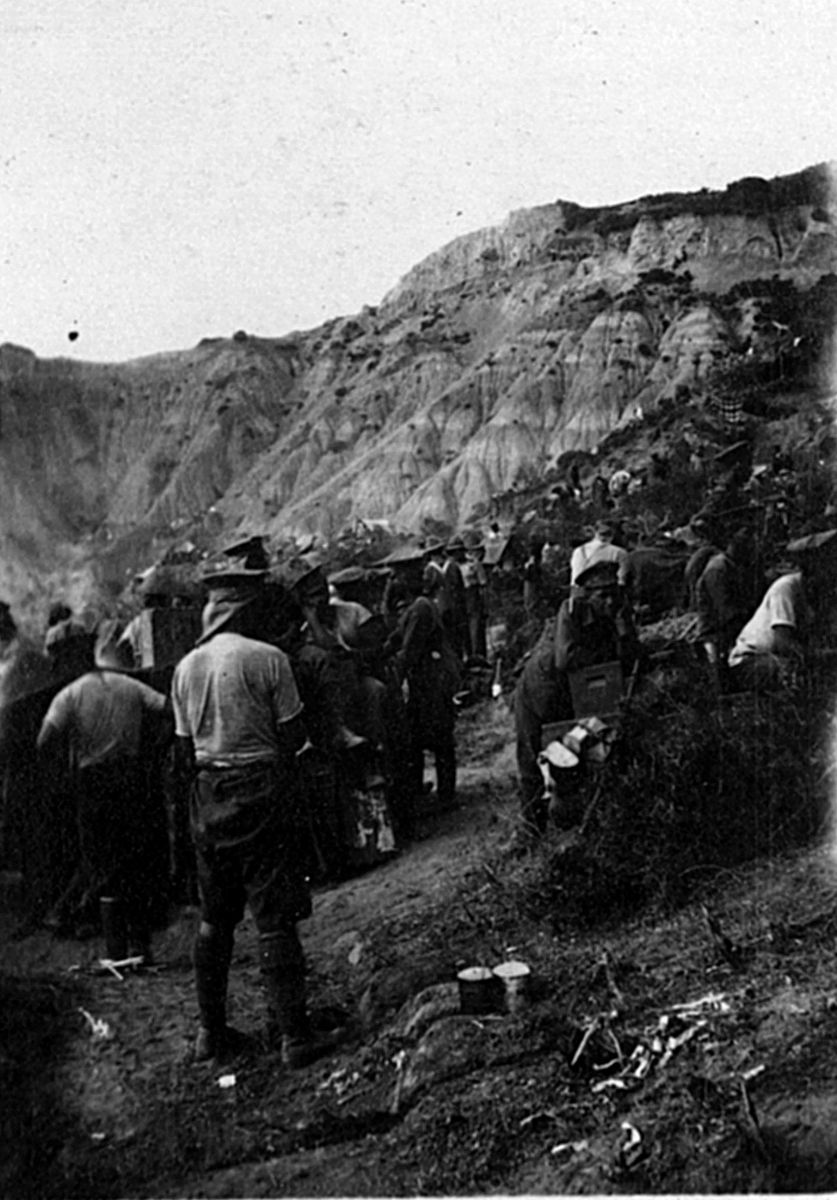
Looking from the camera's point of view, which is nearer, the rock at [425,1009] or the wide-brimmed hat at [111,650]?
the rock at [425,1009]

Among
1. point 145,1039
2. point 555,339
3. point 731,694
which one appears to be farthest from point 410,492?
point 555,339

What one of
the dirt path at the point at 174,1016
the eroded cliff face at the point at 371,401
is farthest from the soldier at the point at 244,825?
the eroded cliff face at the point at 371,401

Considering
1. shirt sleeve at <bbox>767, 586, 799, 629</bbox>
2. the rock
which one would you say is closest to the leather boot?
the rock

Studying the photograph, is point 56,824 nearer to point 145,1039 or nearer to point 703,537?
point 145,1039

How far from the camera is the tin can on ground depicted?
18.9ft

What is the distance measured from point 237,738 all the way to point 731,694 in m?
2.33

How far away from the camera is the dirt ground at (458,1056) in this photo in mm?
5031

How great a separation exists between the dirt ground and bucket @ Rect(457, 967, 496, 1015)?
6 centimetres

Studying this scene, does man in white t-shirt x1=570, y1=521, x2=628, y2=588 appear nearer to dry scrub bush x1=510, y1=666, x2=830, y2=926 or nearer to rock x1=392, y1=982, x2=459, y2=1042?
dry scrub bush x1=510, y1=666, x2=830, y2=926

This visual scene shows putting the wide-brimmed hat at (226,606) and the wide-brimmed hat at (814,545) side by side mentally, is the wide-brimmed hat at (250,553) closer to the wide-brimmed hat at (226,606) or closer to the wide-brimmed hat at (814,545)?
the wide-brimmed hat at (226,606)

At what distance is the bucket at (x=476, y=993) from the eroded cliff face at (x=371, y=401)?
234 cm

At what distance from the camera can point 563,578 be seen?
6375mm

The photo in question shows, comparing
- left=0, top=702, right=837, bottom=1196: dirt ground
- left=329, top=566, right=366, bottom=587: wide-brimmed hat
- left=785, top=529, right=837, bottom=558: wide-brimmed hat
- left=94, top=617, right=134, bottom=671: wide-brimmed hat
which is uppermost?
left=329, top=566, right=366, bottom=587: wide-brimmed hat

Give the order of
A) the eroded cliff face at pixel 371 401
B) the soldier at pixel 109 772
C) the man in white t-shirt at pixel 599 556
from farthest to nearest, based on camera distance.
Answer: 1. the eroded cliff face at pixel 371 401
2. the man in white t-shirt at pixel 599 556
3. the soldier at pixel 109 772
